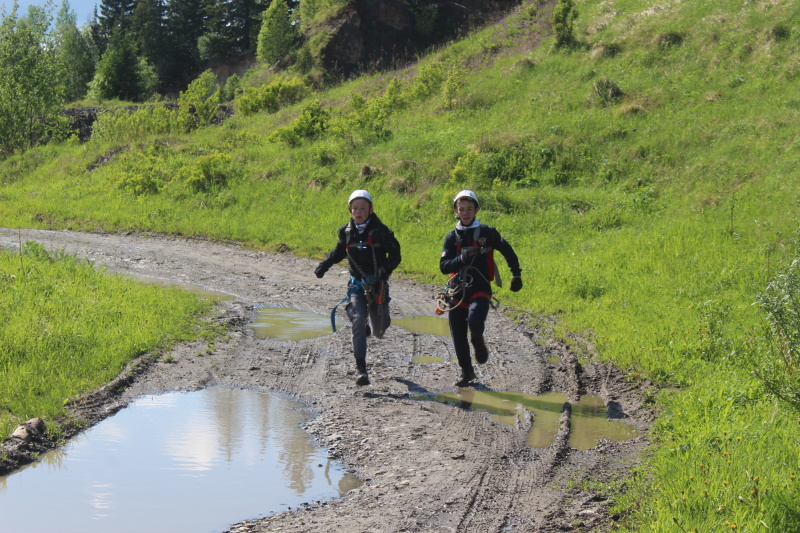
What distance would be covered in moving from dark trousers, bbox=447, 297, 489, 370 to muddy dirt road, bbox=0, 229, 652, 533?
1.26ft

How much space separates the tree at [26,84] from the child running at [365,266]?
3178 centimetres

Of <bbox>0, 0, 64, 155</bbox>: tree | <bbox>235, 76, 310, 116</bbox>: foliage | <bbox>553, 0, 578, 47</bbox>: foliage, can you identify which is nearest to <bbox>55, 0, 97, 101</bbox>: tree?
<bbox>0, 0, 64, 155</bbox>: tree

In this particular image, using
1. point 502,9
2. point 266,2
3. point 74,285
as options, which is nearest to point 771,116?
point 74,285

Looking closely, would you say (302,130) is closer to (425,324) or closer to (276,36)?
(425,324)

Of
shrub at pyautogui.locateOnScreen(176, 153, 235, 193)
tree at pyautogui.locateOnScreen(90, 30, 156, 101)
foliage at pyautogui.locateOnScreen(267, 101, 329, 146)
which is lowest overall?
shrub at pyautogui.locateOnScreen(176, 153, 235, 193)

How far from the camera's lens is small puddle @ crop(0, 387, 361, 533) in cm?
509

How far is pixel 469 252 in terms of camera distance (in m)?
7.86

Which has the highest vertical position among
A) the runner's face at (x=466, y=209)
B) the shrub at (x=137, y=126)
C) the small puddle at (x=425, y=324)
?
the shrub at (x=137, y=126)

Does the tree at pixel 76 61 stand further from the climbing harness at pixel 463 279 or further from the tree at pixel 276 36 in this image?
the climbing harness at pixel 463 279

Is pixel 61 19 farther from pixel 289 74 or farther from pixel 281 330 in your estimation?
pixel 281 330

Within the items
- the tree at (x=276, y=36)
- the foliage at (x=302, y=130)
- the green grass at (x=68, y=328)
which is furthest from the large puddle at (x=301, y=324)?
the tree at (x=276, y=36)

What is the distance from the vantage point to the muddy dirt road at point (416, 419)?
16.6 feet

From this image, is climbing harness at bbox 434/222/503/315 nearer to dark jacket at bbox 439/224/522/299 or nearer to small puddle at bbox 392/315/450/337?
dark jacket at bbox 439/224/522/299

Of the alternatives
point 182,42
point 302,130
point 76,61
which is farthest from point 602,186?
point 76,61
